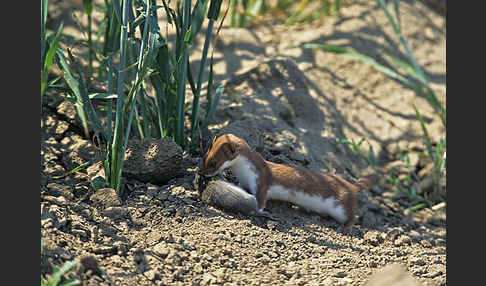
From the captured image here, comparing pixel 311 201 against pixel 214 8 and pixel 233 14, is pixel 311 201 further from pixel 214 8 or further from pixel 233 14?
pixel 233 14

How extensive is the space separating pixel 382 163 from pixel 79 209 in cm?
276

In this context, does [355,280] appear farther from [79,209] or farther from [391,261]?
[79,209]

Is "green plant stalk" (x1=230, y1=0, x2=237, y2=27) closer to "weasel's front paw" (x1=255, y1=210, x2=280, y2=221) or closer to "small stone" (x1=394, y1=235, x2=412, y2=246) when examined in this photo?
"weasel's front paw" (x1=255, y1=210, x2=280, y2=221)

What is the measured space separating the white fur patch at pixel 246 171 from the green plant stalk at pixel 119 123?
69cm

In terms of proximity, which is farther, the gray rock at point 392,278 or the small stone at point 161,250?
the small stone at point 161,250

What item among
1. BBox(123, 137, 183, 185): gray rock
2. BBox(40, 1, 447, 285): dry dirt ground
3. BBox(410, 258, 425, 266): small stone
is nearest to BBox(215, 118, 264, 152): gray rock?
BBox(40, 1, 447, 285): dry dirt ground

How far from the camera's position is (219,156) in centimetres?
345

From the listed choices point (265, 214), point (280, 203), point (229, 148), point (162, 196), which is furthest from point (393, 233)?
point (162, 196)

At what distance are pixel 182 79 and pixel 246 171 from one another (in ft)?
2.25

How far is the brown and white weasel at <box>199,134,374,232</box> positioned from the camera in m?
3.49

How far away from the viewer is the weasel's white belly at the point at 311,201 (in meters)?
3.69

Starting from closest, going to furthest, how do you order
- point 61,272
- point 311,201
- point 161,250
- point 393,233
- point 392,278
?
point 61,272, point 392,278, point 161,250, point 311,201, point 393,233

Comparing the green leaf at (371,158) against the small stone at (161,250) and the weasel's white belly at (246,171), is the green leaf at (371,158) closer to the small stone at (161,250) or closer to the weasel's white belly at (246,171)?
the weasel's white belly at (246,171)

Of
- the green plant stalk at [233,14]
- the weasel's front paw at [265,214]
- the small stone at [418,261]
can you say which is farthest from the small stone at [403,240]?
the green plant stalk at [233,14]
